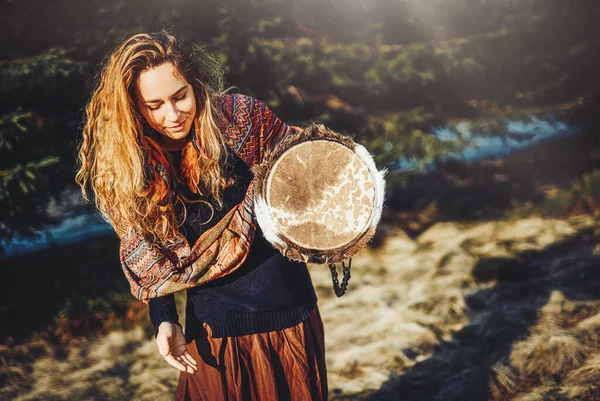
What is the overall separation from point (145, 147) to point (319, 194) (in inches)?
19.9

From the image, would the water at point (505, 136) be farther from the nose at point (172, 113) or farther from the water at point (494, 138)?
the nose at point (172, 113)

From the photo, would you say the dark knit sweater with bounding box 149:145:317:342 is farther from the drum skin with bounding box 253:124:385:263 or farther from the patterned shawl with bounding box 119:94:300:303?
the drum skin with bounding box 253:124:385:263

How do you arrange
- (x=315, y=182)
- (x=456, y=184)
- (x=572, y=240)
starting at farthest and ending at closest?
(x=456, y=184), (x=572, y=240), (x=315, y=182)

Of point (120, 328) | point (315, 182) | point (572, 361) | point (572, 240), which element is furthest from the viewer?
point (572, 240)

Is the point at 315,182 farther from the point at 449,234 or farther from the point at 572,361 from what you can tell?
the point at 449,234

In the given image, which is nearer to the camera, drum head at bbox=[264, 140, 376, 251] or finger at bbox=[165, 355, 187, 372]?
drum head at bbox=[264, 140, 376, 251]

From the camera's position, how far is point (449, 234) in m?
4.16

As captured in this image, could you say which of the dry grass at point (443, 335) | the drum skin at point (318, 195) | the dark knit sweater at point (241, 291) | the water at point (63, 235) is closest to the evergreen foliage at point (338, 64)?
the water at point (63, 235)

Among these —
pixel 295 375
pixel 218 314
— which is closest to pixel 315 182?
pixel 218 314

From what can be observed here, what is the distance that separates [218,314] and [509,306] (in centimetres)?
236

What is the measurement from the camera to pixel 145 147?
1424 mm

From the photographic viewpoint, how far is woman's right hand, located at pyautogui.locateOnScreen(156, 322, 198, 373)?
143 centimetres

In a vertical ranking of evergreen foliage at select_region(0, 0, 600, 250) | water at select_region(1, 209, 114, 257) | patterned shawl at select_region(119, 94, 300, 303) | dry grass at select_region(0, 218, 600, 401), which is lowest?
dry grass at select_region(0, 218, 600, 401)

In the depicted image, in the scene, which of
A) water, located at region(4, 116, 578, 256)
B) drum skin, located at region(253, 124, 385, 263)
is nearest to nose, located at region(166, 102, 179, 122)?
drum skin, located at region(253, 124, 385, 263)
